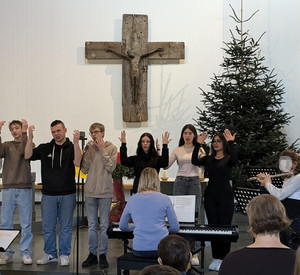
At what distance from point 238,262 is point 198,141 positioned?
10.1 feet

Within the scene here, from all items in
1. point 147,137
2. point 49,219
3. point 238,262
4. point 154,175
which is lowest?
point 49,219

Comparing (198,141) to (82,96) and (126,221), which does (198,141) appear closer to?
(126,221)

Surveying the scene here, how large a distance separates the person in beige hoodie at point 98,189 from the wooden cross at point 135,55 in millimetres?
3425

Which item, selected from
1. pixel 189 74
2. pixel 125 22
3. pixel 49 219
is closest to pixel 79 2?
pixel 125 22

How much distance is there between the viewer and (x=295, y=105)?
8414mm

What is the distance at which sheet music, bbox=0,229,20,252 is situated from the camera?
341 centimetres

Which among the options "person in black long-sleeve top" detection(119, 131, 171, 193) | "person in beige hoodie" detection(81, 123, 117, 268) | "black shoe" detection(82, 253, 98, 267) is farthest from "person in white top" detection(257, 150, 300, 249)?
"black shoe" detection(82, 253, 98, 267)

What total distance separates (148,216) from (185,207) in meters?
0.60

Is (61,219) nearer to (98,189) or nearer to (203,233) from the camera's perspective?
(98,189)

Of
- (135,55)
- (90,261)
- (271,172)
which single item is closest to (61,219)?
(90,261)

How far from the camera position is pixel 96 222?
16.3ft

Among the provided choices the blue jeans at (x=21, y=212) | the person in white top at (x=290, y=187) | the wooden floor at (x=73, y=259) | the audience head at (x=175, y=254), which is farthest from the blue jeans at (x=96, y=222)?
the audience head at (x=175, y=254)

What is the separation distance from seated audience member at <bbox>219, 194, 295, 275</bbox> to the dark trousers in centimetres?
230

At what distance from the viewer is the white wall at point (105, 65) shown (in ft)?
27.9
